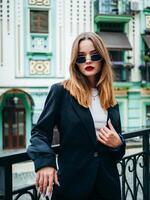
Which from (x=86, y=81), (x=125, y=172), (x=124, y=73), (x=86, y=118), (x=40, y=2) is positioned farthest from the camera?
(x=124, y=73)

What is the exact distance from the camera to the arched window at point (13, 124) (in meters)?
12.4

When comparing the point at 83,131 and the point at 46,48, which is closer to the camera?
Result: the point at 83,131

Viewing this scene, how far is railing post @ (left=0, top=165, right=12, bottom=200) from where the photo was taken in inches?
61.5

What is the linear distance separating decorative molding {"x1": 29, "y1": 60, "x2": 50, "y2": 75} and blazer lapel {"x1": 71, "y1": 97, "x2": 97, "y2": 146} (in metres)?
11.1

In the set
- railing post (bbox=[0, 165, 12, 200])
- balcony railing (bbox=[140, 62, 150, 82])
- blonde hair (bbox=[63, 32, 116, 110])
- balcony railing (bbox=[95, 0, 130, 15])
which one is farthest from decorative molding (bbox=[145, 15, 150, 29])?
railing post (bbox=[0, 165, 12, 200])

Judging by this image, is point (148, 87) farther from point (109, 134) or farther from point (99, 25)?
point (109, 134)

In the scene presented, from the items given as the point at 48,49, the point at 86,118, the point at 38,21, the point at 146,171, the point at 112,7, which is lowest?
the point at 146,171

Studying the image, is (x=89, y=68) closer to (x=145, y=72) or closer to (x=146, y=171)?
(x=146, y=171)

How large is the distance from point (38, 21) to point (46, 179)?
37.7ft

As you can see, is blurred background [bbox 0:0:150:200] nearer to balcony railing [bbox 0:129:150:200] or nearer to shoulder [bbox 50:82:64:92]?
balcony railing [bbox 0:129:150:200]

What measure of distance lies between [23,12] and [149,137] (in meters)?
10.4

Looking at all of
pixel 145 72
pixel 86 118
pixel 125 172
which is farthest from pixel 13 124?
pixel 86 118

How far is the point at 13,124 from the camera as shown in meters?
12.5

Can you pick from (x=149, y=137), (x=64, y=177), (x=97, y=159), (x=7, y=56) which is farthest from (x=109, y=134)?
(x=7, y=56)
